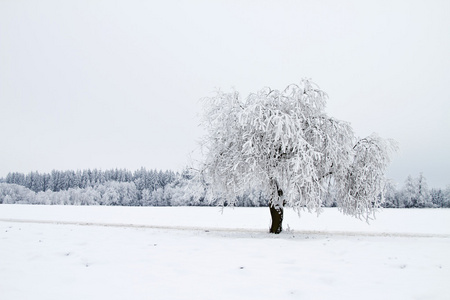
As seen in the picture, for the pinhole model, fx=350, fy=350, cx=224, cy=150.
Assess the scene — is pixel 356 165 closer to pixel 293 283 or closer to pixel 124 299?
pixel 293 283

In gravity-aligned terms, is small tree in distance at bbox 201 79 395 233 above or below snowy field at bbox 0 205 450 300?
above

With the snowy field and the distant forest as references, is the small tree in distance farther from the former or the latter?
the distant forest

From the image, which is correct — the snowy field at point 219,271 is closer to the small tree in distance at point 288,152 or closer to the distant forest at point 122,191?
the small tree in distance at point 288,152

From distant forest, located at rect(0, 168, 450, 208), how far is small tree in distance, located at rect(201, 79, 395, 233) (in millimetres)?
71187

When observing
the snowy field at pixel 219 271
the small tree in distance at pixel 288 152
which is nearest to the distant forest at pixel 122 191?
the small tree in distance at pixel 288 152

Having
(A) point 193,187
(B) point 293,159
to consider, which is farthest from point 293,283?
(A) point 193,187

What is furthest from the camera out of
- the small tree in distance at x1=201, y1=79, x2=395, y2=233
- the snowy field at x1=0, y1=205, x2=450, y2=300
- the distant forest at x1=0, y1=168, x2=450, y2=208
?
the distant forest at x1=0, y1=168, x2=450, y2=208

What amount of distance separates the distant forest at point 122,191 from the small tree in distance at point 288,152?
7119 centimetres

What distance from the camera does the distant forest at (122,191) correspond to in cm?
9238

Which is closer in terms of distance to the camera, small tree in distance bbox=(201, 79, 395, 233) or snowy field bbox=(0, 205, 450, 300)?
snowy field bbox=(0, 205, 450, 300)

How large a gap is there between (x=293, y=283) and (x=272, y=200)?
404 inches

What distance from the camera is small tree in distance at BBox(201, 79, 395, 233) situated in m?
16.6

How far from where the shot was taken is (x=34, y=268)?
29.5 feet

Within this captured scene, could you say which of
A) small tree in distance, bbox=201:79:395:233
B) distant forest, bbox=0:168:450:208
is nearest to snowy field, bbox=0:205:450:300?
small tree in distance, bbox=201:79:395:233
